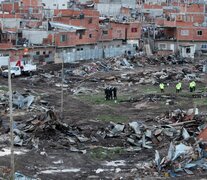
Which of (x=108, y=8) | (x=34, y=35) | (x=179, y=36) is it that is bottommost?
(x=179, y=36)

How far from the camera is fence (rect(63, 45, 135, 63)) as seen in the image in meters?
53.4

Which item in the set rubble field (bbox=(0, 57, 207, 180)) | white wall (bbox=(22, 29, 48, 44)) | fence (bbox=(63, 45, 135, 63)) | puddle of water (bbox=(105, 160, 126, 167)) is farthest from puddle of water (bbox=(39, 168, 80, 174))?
white wall (bbox=(22, 29, 48, 44))

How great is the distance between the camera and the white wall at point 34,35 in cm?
5375

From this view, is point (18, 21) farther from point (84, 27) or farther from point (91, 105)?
point (91, 105)

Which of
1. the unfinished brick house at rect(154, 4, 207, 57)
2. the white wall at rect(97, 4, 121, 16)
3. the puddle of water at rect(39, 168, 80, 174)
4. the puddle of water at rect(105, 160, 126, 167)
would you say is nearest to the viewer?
the puddle of water at rect(39, 168, 80, 174)

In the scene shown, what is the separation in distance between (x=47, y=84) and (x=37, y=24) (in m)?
18.1

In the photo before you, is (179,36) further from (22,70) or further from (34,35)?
(22,70)

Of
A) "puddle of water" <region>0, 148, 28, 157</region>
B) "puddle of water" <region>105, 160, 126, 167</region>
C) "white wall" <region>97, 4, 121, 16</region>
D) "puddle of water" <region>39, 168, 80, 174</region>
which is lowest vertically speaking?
"puddle of water" <region>105, 160, 126, 167</region>

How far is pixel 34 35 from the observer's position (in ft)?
177

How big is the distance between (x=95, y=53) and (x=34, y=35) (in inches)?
270

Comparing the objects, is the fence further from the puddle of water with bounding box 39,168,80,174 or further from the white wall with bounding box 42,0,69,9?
the puddle of water with bounding box 39,168,80,174

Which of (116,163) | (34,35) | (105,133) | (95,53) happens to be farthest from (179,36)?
(116,163)

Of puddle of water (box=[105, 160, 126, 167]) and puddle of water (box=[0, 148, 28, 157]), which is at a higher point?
puddle of water (box=[0, 148, 28, 157])

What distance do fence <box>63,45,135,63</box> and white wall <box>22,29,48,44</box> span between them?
2787 mm
